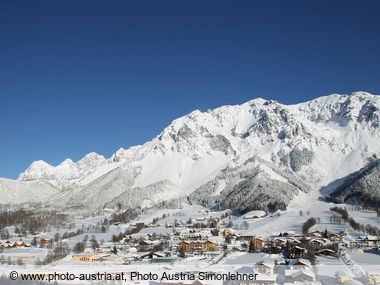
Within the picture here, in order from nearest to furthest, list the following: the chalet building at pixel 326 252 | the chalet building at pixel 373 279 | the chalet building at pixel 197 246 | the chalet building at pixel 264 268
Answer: the chalet building at pixel 373 279 < the chalet building at pixel 264 268 < the chalet building at pixel 326 252 < the chalet building at pixel 197 246

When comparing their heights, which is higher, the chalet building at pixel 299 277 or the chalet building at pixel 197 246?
the chalet building at pixel 299 277

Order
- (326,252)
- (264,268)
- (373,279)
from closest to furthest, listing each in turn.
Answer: (373,279) → (264,268) → (326,252)

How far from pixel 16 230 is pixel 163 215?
49.9 m

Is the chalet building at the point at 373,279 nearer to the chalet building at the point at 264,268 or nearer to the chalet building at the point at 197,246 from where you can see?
the chalet building at the point at 264,268

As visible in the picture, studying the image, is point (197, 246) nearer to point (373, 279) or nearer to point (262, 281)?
point (373, 279)

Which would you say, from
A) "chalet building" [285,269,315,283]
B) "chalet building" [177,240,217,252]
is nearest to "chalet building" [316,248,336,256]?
"chalet building" [177,240,217,252]

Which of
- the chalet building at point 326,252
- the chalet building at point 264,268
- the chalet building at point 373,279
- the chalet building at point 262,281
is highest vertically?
the chalet building at point 262,281

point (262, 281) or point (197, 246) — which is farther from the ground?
point (262, 281)

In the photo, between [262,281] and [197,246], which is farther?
[197,246]

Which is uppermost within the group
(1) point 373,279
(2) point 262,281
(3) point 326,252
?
(2) point 262,281

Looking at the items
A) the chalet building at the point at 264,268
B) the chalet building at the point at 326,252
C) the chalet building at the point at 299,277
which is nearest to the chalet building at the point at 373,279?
the chalet building at the point at 299,277

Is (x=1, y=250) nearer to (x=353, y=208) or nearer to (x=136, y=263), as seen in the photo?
(x=136, y=263)

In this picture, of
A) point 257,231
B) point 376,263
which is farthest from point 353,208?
point 376,263

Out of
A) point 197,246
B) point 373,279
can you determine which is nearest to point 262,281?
point 373,279
